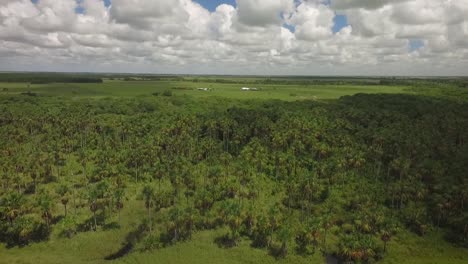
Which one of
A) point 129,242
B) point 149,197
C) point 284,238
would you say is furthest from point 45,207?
point 284,238

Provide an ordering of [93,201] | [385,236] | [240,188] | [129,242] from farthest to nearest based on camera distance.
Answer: [240,188], [93,201], [129,242], [385,236]

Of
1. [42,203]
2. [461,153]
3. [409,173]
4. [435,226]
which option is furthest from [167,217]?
[461,153]

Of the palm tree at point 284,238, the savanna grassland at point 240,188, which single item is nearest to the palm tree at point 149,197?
the savanna grassland at point 240,188

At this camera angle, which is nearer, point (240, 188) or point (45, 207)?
point (45, 207)

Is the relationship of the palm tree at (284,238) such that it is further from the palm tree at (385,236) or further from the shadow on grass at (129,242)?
the shadow on grass at (129,242)

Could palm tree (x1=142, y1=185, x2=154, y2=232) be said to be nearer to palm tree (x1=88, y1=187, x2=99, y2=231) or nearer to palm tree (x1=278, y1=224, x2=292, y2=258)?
palm tree (x1=88, y1=187, x2=99, y2=231)

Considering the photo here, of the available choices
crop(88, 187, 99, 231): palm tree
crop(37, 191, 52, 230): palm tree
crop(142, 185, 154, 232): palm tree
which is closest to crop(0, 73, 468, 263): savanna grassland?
crop(37, 191, 52, 230): palm tree

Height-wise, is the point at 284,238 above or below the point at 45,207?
below

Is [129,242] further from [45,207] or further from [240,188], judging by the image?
[240,188]

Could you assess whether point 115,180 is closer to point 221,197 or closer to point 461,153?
point 221,197
